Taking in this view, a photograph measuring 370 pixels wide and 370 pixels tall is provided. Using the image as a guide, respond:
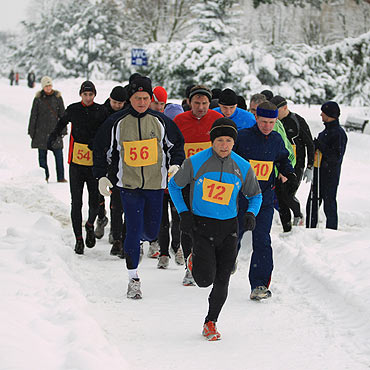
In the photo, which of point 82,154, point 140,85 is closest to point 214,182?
point 140,85

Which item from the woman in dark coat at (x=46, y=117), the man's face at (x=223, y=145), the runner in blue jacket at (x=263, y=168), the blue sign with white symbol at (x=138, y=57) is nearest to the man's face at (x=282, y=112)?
the runner in blue jacket at (x=263, y=168)

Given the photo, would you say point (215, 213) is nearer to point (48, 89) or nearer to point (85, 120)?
point (85, 120)

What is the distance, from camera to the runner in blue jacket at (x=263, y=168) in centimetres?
610

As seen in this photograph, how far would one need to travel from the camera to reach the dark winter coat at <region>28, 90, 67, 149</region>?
1252 centimetres

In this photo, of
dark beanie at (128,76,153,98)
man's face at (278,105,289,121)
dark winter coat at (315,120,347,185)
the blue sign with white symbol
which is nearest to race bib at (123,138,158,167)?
dark beanie at (128,76,153,98)

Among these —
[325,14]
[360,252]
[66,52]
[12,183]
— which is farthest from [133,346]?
[325,14]

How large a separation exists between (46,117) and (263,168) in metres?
7.59

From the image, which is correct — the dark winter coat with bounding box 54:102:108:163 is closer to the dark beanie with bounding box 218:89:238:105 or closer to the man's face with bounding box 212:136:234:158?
the dark beanie with bounding box 218:89:238:105

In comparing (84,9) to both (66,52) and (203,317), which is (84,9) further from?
(203,317)

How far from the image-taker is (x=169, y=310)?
5.89m

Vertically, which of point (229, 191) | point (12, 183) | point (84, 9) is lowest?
point (12, 183)

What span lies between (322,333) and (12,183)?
7.83 meters

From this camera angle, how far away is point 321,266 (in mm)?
6781

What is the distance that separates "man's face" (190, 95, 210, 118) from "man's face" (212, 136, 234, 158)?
185 cm
